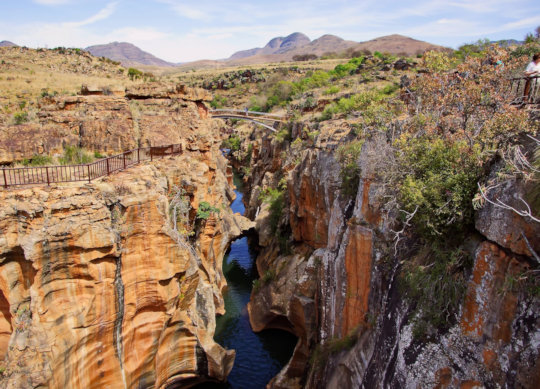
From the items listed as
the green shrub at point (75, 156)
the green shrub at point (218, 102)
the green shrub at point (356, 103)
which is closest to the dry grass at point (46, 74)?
the green shrub at point (75, 156)

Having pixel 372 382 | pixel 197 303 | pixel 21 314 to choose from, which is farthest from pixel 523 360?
pixel 197 303

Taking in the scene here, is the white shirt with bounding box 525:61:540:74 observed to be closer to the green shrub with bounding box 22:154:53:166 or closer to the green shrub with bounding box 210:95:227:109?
the green shrub with bounding box 22:154:53:166

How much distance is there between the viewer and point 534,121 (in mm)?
9070

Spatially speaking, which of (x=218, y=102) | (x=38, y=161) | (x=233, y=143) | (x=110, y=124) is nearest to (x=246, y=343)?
(x=110, y=124)

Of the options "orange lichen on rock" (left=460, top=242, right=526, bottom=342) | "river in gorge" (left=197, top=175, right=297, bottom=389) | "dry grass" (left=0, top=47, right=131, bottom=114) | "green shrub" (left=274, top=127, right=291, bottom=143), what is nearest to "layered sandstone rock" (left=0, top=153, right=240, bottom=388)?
"river in gorge" (left=197, top=175, right=297, bottom=389)

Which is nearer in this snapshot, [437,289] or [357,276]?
[437,289]

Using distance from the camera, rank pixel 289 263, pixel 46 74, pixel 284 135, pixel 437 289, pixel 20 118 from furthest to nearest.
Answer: pixel 284 135
pixel 46 74
pixel 289 263
pixel 20 118
pixel 437 289

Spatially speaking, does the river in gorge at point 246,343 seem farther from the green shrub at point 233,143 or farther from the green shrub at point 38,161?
the green shrub at point 233,143

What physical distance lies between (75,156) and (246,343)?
37.9ft

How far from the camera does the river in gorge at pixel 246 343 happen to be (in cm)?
1767

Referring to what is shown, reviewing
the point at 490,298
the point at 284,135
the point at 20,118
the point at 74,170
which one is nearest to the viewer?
the point at 490,298

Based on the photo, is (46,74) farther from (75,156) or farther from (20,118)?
(75,156)

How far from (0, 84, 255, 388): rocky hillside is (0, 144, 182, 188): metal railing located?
543 mm

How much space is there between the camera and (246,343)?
19.9 metres
